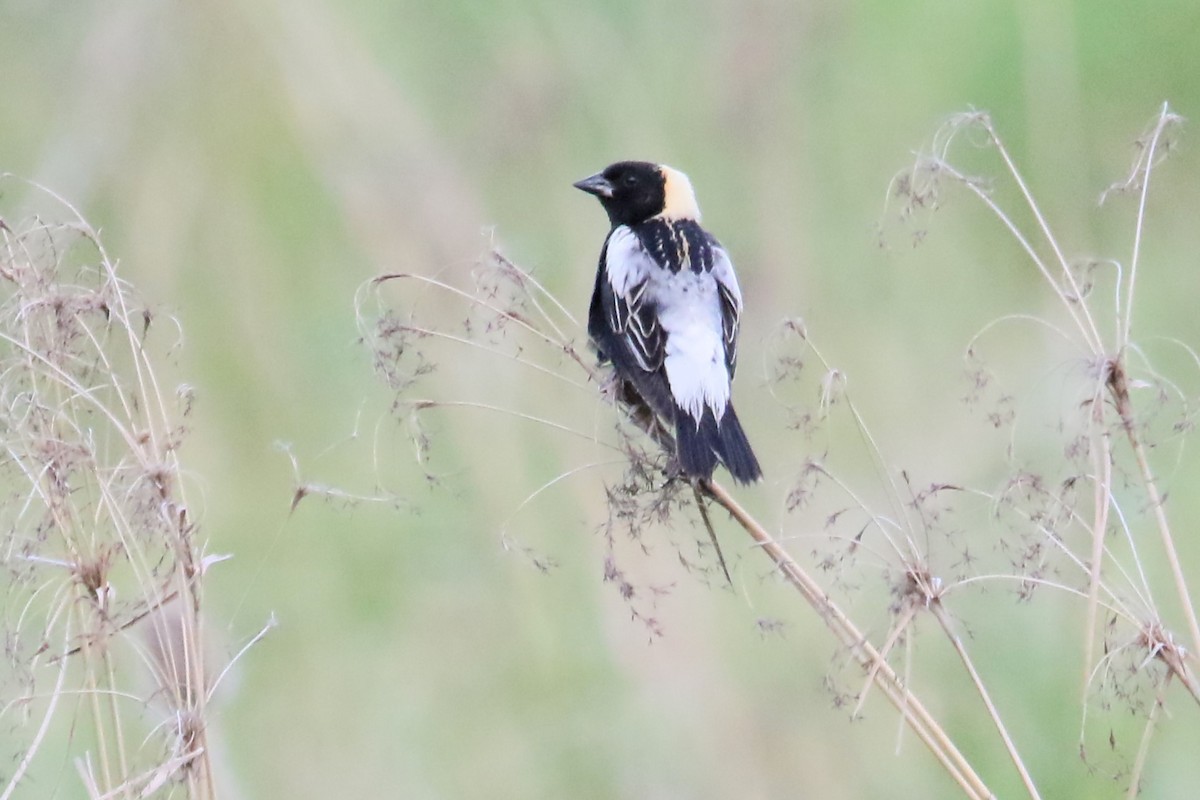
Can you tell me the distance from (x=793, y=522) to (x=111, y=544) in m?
2.22

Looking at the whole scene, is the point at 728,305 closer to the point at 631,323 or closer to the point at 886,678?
the point at 631,323

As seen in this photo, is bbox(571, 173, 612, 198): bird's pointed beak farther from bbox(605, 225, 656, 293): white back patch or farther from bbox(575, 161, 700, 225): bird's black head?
bbox(605, 225, 656, 293): white back patch

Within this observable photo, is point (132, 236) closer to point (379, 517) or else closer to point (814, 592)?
point (379, 517)

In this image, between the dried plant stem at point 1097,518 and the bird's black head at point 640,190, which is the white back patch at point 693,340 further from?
the dried plant stem at point 1097,518

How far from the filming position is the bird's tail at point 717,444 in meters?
2.14

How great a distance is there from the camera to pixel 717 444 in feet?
7.39

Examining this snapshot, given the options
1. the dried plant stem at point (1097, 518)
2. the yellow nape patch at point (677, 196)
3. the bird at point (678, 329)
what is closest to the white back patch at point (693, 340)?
the bird at point (678, 329)

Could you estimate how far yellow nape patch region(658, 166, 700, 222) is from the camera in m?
3.35

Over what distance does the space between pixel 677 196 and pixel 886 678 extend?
1.90m

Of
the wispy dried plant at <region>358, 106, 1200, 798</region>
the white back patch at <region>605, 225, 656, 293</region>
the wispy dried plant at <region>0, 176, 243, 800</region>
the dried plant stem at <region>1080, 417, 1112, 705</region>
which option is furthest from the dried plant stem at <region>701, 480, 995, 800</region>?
the white back patch at <region>605, 225, 656, 293</region>

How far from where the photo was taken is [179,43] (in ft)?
15.4

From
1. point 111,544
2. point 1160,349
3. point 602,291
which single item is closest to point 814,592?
point 111,544

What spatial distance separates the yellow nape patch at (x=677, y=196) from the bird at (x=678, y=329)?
197 millimetres

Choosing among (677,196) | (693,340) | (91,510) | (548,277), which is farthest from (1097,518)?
(548,277)
